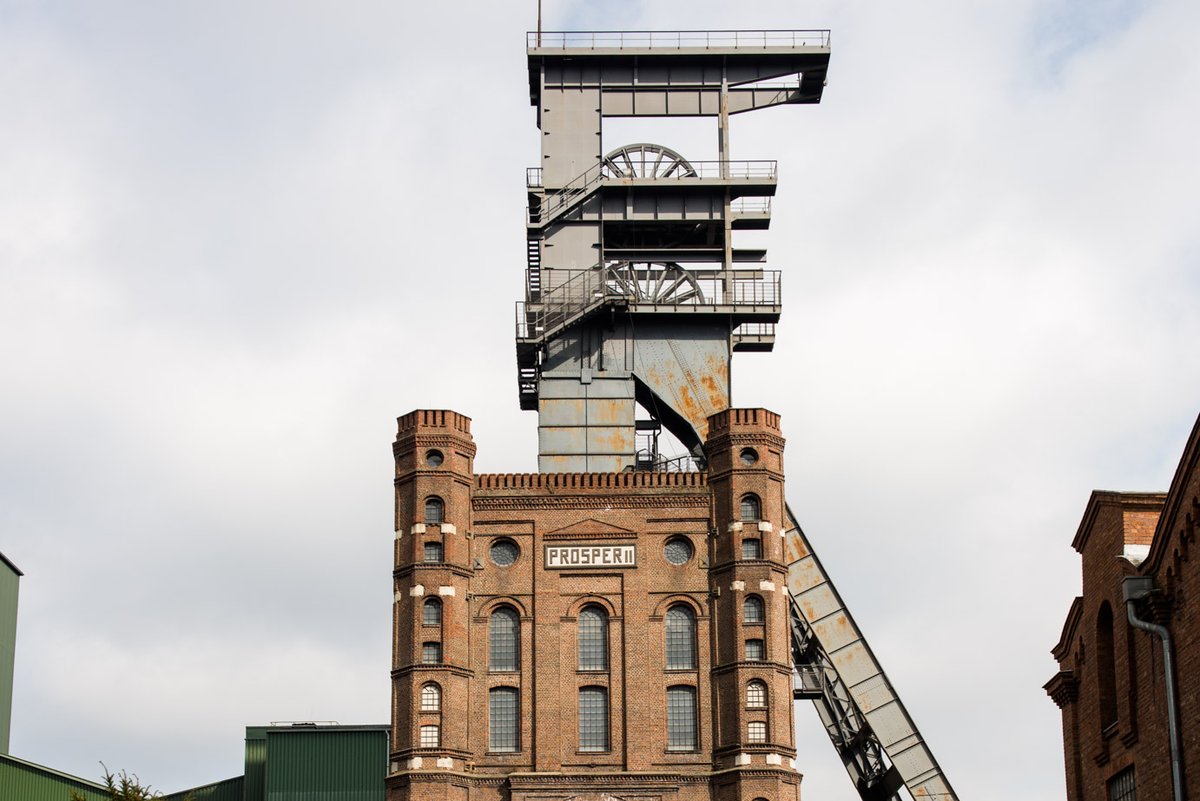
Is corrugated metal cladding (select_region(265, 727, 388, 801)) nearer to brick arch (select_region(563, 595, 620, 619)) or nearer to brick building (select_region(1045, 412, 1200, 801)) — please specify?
brick arch (select_region(563, 595, 620, 619))

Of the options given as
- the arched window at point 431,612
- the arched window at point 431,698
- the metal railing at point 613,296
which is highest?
the metal railing at point 613,296

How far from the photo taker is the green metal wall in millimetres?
74500

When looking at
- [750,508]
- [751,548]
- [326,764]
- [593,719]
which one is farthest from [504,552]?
[326,764]

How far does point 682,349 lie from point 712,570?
30.1 ft

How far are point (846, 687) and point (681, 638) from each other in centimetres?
719

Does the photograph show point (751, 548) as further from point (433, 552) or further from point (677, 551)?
point (433, 552)

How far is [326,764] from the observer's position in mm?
70438

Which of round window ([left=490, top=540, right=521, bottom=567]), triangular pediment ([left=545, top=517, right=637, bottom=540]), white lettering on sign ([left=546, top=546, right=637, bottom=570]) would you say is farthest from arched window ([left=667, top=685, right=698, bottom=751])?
round window ([left=490, top=540, right=521, bottom=567])

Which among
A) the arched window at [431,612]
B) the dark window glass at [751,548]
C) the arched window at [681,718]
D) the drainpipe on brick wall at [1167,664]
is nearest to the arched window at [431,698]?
the arched window at [431,612]

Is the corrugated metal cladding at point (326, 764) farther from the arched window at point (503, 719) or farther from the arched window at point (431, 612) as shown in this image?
the arched window at point (431, 612)

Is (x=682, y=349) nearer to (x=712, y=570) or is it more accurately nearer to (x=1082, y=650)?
(x=712, y=570)

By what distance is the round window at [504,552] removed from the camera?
6494 centimetres

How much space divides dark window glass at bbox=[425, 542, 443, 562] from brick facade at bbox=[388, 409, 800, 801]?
0.26 feet

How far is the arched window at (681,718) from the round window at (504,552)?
6661 millimetres
